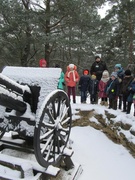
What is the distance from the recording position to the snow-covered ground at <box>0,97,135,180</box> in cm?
460

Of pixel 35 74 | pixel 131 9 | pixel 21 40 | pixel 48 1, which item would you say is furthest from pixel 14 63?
pixel 35 74

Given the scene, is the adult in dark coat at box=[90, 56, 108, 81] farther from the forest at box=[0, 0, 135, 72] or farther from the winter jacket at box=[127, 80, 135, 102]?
the forest at box=[0, 0, 135, 72]

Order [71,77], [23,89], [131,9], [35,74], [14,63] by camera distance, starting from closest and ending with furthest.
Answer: [23,89] → [35,74] → [71,77] → [131,9] → [14,63]

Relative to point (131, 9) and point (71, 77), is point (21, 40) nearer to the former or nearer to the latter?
point (71, 77)

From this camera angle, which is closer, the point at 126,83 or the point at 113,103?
the point at 126,83

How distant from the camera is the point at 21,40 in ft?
35.2

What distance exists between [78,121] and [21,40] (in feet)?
20.0

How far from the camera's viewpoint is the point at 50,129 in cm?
331

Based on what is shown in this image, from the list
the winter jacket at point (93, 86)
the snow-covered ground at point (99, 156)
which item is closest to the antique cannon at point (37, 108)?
the snow-covered ground at point (99, 156)

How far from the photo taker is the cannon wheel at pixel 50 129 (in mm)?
2912

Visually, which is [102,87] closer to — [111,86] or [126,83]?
[111,86]

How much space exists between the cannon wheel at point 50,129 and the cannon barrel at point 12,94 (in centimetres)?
40

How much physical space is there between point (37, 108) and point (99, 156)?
2.60 meters

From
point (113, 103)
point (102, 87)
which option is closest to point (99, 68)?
point (102, 87)
